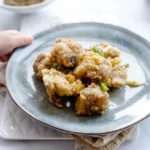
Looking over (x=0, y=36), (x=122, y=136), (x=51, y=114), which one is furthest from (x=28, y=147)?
(x=0, y=36)

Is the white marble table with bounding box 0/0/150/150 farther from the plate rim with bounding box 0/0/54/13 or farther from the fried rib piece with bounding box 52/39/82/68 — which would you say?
the fried rib piece with bounding box 52/39/82/68

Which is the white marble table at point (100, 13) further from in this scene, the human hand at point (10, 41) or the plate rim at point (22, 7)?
the human hand at point (10, 41)

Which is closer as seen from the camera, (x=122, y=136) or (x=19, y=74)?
(x=122, y=136)

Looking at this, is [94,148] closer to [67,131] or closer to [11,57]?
[67,131]

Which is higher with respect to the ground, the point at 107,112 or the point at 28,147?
the point at 107,112

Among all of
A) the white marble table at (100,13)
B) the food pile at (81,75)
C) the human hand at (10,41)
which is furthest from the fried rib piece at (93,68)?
the white marble table at (100,13)

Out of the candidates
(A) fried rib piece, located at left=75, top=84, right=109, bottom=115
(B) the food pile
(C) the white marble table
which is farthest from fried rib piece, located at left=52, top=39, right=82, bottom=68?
(C) the white marble table

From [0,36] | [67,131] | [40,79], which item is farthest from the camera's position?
[0,36]
